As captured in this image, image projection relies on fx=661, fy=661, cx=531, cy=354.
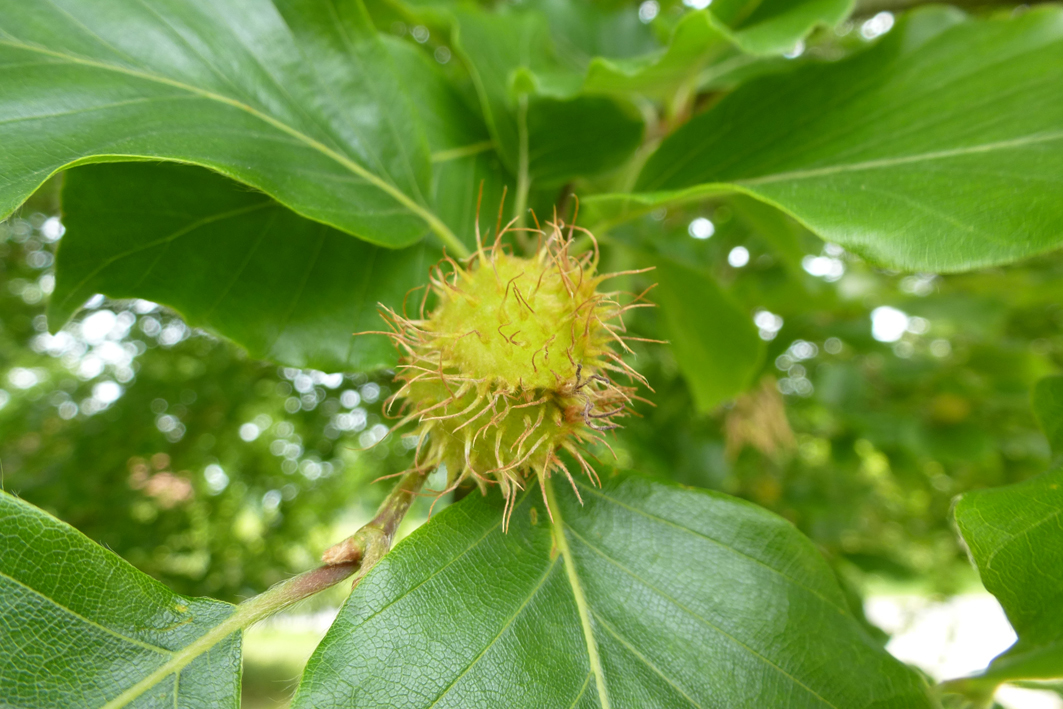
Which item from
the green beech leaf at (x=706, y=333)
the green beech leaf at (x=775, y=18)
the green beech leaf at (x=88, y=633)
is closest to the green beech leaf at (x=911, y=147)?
the green beech leaf at (x=775, y=18)

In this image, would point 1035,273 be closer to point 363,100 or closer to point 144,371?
point 363,100

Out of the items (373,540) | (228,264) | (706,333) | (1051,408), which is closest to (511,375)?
(373,540)

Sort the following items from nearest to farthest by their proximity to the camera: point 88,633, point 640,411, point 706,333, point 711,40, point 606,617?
1. point 88,633
2. point 606,617
3. point 711,40
4. point 706,333
5. point 640,411

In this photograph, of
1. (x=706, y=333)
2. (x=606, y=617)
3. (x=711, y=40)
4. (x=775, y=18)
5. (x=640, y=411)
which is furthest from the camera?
(x=640, y=411)

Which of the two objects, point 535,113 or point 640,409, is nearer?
point 535,113

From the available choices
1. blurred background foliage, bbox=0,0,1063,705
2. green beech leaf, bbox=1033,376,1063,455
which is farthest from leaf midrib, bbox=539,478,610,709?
blurred background foliage, bbox=0,0,1063,705

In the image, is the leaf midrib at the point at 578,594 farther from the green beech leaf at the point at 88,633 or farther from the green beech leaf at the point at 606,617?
the green beech leaf at the point at 88,633

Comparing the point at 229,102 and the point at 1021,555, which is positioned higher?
the point at 229,102

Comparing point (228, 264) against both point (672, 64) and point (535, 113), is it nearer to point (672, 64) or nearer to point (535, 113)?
point (535, 113)
